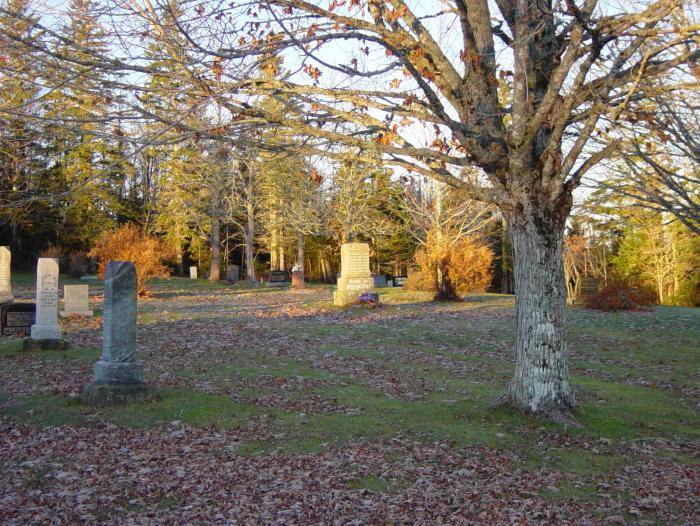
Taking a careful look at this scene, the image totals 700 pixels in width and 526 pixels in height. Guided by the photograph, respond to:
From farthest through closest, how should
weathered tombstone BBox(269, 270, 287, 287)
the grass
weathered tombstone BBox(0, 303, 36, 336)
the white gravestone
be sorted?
weathered tombstone BBox(269, 270, 287, 287) → weathered tombstone BBox(0, 303, 36, 336) → the white gravestone → the grass

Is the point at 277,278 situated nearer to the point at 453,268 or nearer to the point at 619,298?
the point at 453,268

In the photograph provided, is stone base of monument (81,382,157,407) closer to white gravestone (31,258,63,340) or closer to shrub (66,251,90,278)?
white gravestone (31,258,63,340)

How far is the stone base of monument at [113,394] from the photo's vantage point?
8.14 m

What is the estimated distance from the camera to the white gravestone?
499 inches

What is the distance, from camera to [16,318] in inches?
562

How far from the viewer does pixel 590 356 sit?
13.0m

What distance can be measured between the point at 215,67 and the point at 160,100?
1385 mm

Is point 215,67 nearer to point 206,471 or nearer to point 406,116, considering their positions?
point 406,116

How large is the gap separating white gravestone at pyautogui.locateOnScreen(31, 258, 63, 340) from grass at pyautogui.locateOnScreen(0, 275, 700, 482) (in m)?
0.60

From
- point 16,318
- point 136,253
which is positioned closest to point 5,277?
point 136,253

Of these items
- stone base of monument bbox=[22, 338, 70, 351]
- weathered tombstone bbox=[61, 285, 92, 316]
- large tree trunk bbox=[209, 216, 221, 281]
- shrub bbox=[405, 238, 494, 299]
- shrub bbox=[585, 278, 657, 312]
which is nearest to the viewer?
stone base of monument bbox=[22, 338, 70, 351]

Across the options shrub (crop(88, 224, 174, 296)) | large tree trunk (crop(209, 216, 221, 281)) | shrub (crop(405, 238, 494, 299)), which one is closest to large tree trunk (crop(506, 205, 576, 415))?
shrub (crop(405, 238, 494, 299))

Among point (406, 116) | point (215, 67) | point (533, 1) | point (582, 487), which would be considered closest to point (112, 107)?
point (215, 67)

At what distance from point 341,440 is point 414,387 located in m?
3.07
